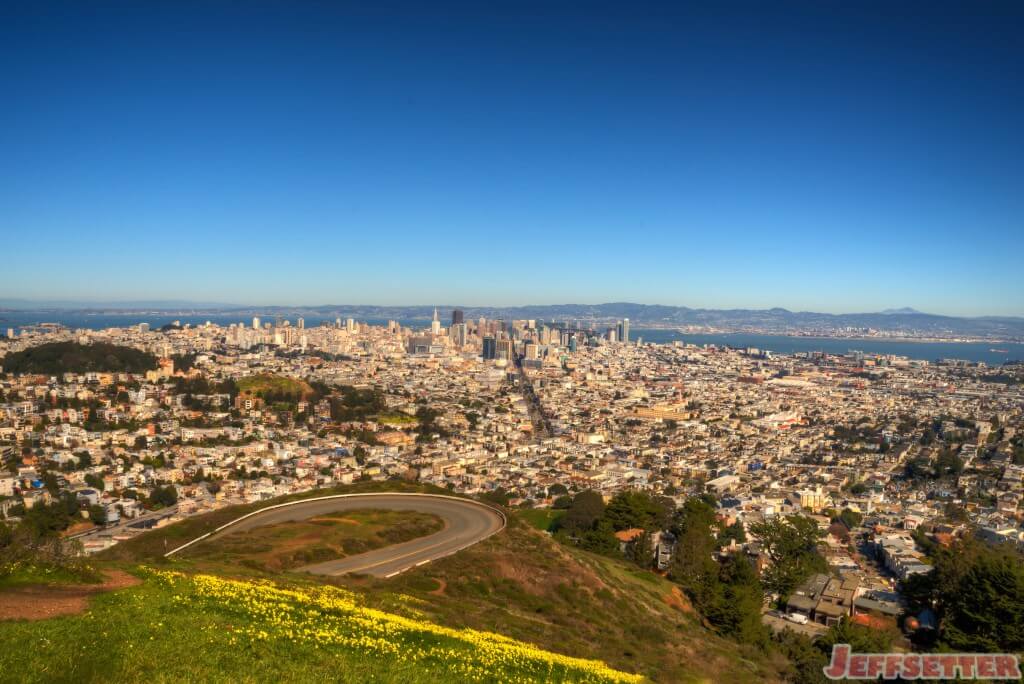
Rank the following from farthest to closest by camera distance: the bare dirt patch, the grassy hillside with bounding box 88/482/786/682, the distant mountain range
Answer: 1. the distant mountain range
2. the bare dirt patch
3. the grassy hillside with bounding box 88/482/786/682

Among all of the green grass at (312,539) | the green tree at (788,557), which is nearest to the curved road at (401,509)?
the green grass at (312,539)

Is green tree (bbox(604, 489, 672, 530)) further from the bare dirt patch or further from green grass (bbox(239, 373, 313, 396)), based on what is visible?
green grass (bbox(239, 373, 313, 396))

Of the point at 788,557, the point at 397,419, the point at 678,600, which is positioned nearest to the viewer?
the point at 678,600

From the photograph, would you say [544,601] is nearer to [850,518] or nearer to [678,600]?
[678,600]

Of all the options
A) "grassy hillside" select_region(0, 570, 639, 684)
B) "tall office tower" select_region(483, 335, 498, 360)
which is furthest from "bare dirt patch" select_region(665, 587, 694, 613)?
"tall office tower" select_region(483, 335, 498, 360)

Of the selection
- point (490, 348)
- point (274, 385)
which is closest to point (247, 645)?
point (274, 385)
